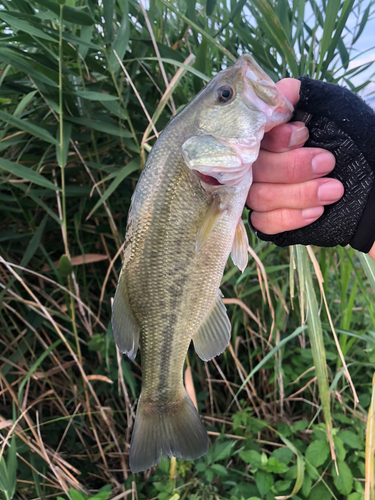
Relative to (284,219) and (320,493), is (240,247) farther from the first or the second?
(320,493)

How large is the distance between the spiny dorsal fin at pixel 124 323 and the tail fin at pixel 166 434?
0.23 m

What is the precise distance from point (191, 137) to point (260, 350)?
1.23m

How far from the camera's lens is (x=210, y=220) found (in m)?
0.99

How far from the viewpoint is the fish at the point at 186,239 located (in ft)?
3.15

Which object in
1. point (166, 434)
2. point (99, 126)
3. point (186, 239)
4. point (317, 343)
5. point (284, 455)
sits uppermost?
point (99, 126)

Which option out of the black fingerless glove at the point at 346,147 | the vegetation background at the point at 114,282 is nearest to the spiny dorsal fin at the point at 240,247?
the black fingerless glove at the point at 346,147

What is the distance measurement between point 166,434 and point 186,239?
2.25 ft

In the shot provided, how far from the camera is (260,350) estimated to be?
1.81m

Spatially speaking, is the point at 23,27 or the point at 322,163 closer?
the point at 322,163

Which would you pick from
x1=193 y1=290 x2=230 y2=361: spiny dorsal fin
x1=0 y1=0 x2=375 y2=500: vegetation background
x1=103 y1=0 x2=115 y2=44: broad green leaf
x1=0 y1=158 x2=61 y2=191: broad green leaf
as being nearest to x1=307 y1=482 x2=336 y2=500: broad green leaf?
x1=0 y1=0 x2=375 y2=500: vegetation background

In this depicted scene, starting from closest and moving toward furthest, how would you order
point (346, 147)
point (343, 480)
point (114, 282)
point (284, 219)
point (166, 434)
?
1. point (346, 147)
2. point (284, 219)
3. point (166, 434)
4. point (343, 480)
5. point (114, 282)

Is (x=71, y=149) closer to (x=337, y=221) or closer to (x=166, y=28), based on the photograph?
(x=166, y=28)

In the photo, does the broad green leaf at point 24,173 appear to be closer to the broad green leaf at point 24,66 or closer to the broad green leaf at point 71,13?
the broad green leaf at point 24,66

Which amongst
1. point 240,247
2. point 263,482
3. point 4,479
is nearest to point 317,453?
point 263,482
